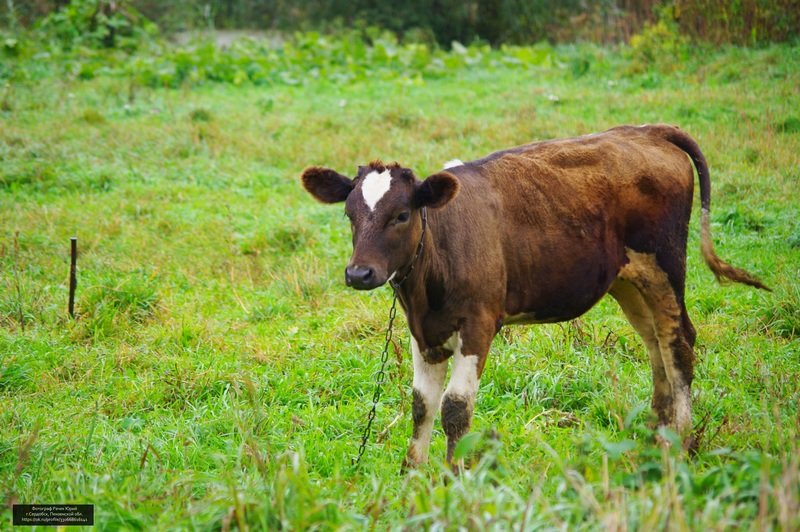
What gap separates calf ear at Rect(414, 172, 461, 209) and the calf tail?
1.84 meters

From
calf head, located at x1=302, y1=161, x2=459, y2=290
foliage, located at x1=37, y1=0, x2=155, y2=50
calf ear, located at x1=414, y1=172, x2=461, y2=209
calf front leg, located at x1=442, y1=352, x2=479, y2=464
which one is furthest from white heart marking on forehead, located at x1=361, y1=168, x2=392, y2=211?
foliage, located at x1=37, y1=0, x2=155, y2=50

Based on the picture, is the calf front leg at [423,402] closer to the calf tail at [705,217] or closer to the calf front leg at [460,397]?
the calf front leg at [460,397]

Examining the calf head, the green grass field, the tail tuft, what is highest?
the calf head

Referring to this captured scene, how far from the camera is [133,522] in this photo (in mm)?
3717

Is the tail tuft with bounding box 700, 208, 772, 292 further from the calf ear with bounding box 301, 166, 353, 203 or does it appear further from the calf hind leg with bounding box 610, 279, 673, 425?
the calf ear with bounding box 301, 166, 353, 203

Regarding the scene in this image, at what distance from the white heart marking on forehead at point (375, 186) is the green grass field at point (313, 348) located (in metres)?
1.12

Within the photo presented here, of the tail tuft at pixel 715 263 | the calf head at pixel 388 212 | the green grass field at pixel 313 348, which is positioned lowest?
the green grass field at pixel 313 348

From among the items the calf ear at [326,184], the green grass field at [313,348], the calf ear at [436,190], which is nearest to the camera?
the green grass field at [313,348]

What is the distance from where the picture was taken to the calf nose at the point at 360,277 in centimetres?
416

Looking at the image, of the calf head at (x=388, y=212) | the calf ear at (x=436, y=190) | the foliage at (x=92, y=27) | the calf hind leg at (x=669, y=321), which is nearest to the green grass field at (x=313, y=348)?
the calf hind leg at (x=669, y=321)

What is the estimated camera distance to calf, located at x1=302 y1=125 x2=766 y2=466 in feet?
14.8

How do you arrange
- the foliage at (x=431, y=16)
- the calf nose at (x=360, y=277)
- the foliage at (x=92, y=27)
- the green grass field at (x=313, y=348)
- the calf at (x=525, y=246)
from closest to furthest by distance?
1. the green grass field at (x=313, y=348)
2. the calf nose at (x=360, y=277)
3. the calf at (x=525, y=246)
4. the foliage at (x=92, y=27)
5. the foliage at (x=431, y=16)

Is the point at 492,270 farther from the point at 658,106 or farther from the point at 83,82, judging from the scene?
the point at 83,82

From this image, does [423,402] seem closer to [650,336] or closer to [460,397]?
[460,397]
